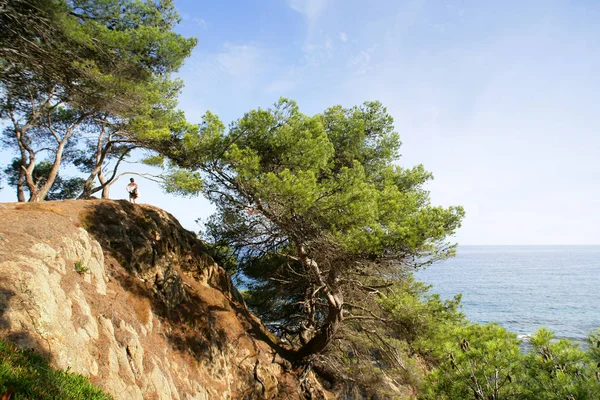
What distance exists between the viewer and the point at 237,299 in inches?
524

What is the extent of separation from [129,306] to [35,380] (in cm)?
475

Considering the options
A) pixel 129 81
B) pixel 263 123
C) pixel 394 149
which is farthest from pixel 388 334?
pixel 129 81

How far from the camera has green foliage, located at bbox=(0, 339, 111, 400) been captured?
11.8 ft

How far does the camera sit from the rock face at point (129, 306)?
5.52 metres

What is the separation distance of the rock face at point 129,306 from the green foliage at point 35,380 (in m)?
0.40

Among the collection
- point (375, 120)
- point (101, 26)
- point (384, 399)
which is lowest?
point (384, 399)

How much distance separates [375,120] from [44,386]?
39.7 feet

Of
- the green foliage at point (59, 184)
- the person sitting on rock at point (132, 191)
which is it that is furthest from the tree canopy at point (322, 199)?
the green foliage at point (59, 184)

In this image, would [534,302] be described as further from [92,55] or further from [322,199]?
[92,55]

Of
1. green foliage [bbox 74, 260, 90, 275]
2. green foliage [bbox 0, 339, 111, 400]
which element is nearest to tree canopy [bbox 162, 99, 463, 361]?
green foliage [bbox 74, 260, 90, 275]

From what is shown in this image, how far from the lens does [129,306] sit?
27.4 feet

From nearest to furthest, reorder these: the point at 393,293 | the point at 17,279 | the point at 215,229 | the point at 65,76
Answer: the point at 17,279, the point at 65,76, the point at 393,293, the point at 215,229

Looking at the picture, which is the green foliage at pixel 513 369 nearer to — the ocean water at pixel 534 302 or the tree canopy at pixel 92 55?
the tree canopy at pixel 92 55

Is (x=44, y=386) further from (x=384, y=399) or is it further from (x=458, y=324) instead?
(x=384, y=399)
